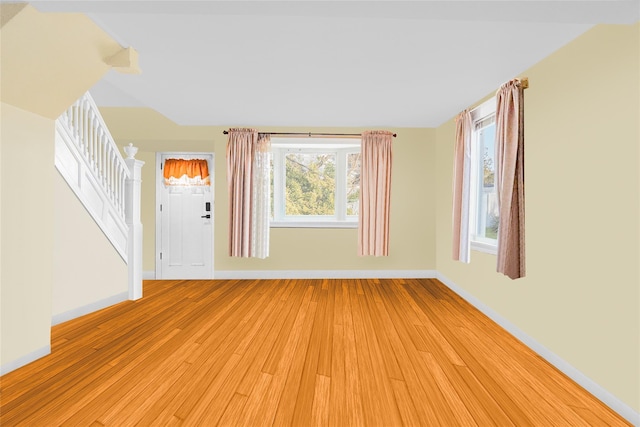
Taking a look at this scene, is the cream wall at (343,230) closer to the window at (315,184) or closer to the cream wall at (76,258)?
the window at (315,184)

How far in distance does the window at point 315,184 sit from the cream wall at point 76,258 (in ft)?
7.60

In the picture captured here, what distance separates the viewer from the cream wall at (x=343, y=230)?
4.68 metres

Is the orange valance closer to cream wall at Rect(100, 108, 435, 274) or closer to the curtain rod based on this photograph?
cream wall at Rect(100, 108, 435, 274)

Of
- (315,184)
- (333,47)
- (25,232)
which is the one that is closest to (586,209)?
(333,47)

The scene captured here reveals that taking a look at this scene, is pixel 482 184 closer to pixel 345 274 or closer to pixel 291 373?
pixel 345 274

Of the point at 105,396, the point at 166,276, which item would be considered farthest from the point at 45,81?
the point at 166,276

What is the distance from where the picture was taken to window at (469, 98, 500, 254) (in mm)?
3271

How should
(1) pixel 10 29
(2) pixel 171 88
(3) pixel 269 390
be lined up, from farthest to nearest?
(2) pixel 171 88 → (3) pixel 269 390 → (1) pixel 10 29

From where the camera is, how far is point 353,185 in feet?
Result: 16.0

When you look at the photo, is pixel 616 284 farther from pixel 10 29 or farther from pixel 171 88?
pixel 171 88

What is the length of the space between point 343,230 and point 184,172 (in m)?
2.64

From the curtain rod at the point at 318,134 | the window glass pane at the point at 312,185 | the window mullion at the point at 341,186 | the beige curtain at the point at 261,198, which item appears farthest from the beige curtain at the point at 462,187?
the beige curtain at the point at 261,198

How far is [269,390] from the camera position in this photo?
71.6 inches

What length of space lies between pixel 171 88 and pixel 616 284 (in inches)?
154
